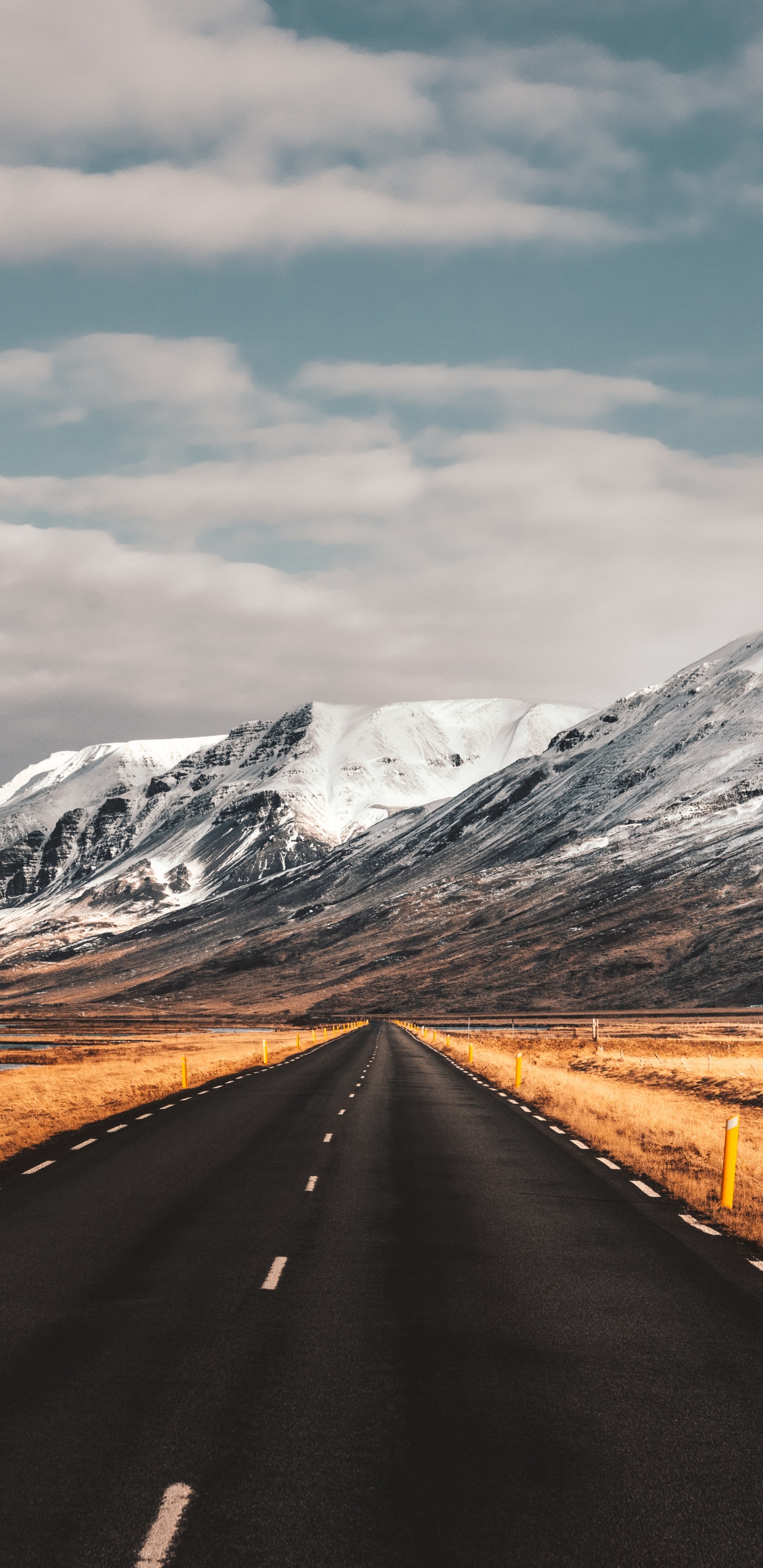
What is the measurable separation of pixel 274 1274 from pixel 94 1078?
28.3m

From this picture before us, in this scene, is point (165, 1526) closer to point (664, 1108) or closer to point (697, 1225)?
point (697, 1225)

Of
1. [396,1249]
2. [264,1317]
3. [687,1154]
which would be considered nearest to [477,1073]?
[687,1154]

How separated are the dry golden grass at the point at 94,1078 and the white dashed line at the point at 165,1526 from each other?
14.2 m

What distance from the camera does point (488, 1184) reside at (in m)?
16.2

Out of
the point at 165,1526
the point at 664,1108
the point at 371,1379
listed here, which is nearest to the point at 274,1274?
the point at 371,1379

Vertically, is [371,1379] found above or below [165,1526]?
below

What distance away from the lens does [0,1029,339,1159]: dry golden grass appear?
24078 mm


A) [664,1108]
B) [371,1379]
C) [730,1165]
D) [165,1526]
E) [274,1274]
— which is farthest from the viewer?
[664,1108]

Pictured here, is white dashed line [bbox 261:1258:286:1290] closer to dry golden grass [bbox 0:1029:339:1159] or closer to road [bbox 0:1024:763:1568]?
road [bbox 0:1024:763:1568]

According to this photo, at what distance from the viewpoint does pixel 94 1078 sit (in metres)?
37.4

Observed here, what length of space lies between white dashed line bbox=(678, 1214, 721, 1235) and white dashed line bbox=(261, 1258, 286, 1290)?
4801mm

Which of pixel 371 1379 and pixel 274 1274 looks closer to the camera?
pixel 371 1379

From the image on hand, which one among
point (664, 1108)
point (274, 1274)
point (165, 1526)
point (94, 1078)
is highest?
point (165, 1526)

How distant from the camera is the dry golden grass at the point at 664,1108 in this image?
15625 mm
